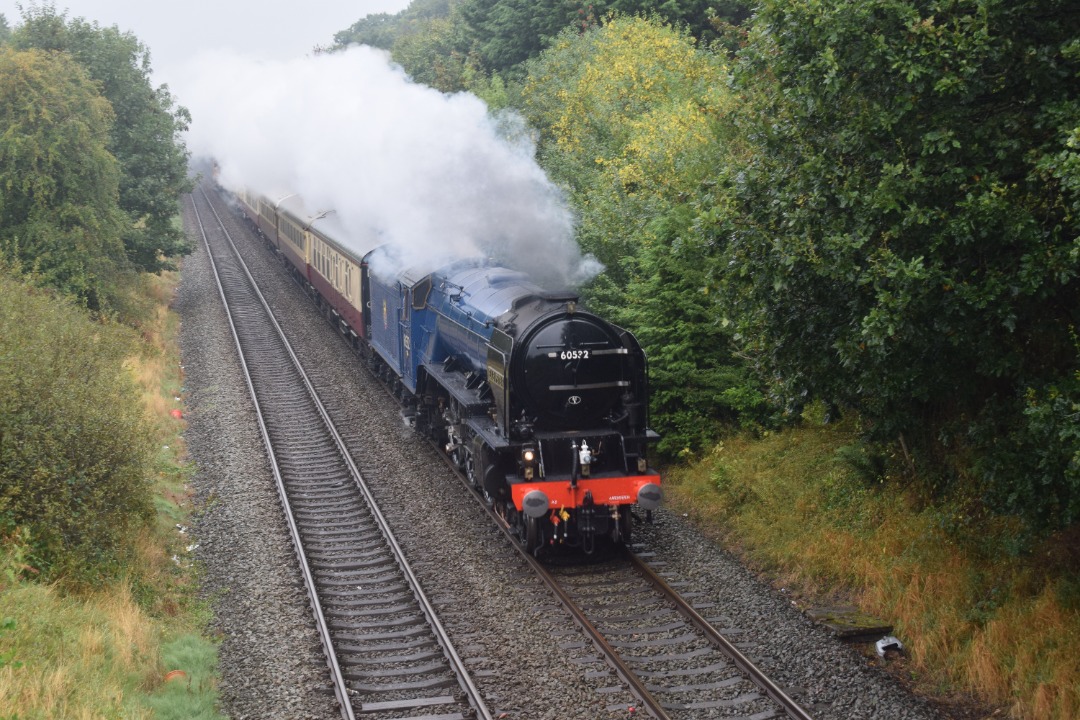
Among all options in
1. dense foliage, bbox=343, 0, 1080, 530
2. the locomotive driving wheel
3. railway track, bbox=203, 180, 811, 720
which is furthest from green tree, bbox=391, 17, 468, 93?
railway track, bbox=203, 180, 811, 720

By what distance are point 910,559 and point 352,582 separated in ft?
21.7

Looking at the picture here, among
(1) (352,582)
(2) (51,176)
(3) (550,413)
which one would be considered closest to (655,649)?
(3) (550,413)

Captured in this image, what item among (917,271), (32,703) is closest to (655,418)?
(917,271)

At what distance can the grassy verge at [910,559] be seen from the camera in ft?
29.4

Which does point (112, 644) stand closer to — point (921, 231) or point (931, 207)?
point (921, 231)

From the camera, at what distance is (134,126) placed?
101 ft

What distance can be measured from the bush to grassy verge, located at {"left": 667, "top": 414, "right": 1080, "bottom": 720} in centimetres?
775

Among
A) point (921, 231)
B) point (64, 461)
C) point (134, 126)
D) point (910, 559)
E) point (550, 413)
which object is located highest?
point (134, 126)

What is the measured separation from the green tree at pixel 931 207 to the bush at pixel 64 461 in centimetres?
778

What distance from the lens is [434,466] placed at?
648 inches

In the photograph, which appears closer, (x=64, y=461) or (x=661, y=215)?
(x=64, y=461)

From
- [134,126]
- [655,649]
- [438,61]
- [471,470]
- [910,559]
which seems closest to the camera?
[655,649]

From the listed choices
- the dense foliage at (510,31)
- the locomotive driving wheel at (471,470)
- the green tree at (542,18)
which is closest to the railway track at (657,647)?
the locomotive driving wheel at (471,470)

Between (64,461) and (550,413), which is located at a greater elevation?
(550,413)
